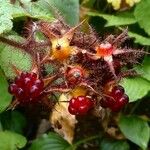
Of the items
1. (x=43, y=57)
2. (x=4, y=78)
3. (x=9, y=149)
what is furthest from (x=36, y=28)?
(x=9, y=149)

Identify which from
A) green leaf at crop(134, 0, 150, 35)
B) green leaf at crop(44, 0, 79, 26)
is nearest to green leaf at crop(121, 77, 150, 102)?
green leaf at crop(134, 0, 150, 35)

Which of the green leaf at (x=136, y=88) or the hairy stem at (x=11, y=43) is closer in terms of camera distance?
the hairy stem at (x=11, y=43)

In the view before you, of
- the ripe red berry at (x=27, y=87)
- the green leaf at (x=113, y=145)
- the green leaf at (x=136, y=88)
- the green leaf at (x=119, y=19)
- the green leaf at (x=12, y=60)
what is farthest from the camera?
the green leaf at (x=113, y=145)

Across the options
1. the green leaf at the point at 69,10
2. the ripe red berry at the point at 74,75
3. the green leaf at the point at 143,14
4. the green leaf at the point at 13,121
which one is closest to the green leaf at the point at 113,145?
the green leaf at the point at 13,121

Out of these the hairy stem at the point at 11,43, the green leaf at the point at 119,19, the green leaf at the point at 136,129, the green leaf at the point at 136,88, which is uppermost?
the hairy stem at the point at 11,43

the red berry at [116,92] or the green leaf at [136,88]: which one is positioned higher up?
the red berry at [116,92]

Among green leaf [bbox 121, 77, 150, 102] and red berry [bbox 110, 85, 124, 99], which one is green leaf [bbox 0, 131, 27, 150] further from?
red berry [bbox 110, 85, 124, 99]

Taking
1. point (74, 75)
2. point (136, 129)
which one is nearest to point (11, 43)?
point (74, 75)

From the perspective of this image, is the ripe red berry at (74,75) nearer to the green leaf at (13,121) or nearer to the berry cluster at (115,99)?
the berry cluster at (115,99)
